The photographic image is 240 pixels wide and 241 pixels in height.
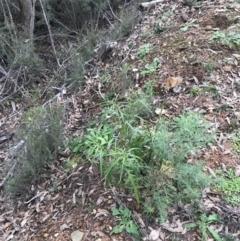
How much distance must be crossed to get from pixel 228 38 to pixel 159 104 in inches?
45.1

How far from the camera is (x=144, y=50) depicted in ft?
13.6

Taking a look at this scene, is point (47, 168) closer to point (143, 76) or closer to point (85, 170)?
point (85, 170)

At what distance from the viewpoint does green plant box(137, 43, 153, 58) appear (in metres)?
4.11

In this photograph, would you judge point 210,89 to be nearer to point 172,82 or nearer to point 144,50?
point 172,82

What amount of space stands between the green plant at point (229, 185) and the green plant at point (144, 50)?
6.24 ft

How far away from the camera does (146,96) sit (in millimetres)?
3193

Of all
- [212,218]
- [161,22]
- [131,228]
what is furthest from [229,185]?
[161,22]

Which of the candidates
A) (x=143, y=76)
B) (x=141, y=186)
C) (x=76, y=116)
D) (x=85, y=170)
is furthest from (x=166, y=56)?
(x=141, y=186)

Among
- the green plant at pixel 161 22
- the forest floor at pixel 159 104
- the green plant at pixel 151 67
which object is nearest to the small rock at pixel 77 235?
the forest floor at pixel 159 104

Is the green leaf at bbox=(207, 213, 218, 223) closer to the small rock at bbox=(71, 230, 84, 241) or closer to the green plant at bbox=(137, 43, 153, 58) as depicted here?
the small rock at bbox=(71, 230, 84, 241)

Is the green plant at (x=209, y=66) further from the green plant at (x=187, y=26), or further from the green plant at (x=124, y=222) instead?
the green plant at (x=124, y=222)

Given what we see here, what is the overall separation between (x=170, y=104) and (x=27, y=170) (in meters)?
1.40

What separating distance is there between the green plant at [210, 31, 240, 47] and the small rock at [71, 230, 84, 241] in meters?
2.42

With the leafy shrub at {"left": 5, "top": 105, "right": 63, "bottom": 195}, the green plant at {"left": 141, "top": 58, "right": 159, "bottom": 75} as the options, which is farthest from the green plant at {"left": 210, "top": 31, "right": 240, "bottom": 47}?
the leafy shrub at {"left": 5, "top": 105, "right": 63, "bottom": 195}
